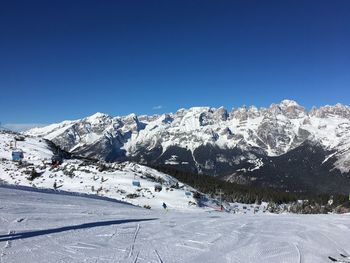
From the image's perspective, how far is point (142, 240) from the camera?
1745 cm

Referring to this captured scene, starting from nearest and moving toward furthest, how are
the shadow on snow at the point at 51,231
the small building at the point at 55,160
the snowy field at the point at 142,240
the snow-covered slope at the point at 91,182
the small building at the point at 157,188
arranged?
the snowy field at the point at 142,240 → the shadow on snow at the point at 51,231 → the snow-covered slope at the point at 91,182 → the small building at the point at 157,188 → the small building at the point at 55,160

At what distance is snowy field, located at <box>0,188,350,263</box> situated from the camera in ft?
47.3

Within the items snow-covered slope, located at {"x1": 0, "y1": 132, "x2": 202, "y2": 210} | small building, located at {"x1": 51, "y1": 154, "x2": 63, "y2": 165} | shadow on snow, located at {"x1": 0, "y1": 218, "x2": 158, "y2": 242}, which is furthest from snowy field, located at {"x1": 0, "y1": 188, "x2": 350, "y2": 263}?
small building, located at {"x1": 51, "y1": 154, "x2": 63, "y2": 165}

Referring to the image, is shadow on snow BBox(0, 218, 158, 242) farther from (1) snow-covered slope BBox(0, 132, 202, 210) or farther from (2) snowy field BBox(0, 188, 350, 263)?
(1) snow-covered slope BBox(0, 132, 202, 210)

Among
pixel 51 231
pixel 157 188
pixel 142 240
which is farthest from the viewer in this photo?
pixel 157 188

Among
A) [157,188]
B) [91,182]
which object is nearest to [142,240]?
[157,188]

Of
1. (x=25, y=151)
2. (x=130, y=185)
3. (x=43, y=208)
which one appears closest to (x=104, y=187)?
(x=130, y=185)

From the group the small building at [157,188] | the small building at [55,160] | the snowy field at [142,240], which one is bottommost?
the snowy field at [142,240]

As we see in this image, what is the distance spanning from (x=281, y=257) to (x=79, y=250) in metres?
8.16

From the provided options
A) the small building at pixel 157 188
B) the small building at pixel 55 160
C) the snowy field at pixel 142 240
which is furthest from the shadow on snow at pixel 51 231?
the small building at pixel 55 160

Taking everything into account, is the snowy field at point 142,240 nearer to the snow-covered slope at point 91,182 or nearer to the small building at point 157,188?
the snow-covered slope at point 91,182

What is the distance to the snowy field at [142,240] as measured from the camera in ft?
47.3

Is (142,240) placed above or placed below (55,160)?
below

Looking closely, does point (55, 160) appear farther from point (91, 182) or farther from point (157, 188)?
point (157, 188)
